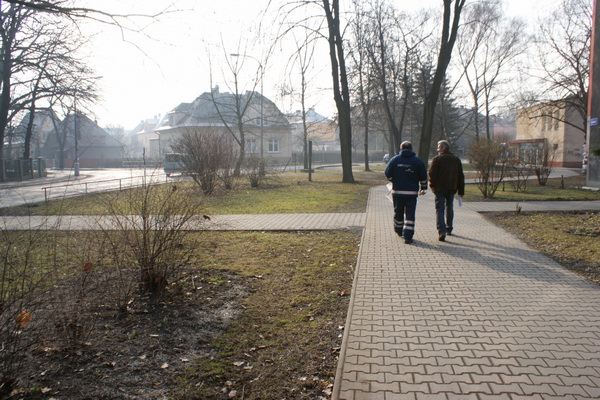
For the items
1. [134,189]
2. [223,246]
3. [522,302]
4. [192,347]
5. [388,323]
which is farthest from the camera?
[223,246]

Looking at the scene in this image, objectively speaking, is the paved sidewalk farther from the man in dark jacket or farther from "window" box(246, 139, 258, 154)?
"window" box(246, 139, 258, 154)

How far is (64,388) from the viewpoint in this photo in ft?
10.4

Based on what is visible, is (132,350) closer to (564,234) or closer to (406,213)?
(406,213)

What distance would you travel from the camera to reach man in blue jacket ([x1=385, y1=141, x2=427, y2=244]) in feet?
27.1

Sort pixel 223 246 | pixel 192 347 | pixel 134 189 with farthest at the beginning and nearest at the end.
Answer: pixel 223 246 → pixel 134 189 → pixel 192 347

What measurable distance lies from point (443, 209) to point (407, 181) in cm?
87

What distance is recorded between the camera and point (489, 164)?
16.5 meters

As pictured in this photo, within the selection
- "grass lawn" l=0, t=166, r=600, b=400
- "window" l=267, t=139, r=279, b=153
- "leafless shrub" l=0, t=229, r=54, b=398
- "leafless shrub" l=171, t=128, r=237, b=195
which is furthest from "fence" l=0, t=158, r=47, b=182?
"leafless shrub" l=0, t=229, r=54, b=398

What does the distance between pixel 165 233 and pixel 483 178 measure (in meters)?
14.0


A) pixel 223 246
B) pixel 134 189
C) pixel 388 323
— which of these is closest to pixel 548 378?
pixel 388 323

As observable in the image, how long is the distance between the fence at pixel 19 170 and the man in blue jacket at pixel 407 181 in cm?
3445

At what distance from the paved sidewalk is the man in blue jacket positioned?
2.73 ft

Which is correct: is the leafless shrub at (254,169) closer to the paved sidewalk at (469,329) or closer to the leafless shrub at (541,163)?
the leafless shrub at (541,163)

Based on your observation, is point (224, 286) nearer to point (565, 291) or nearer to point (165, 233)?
point (165, 233)
